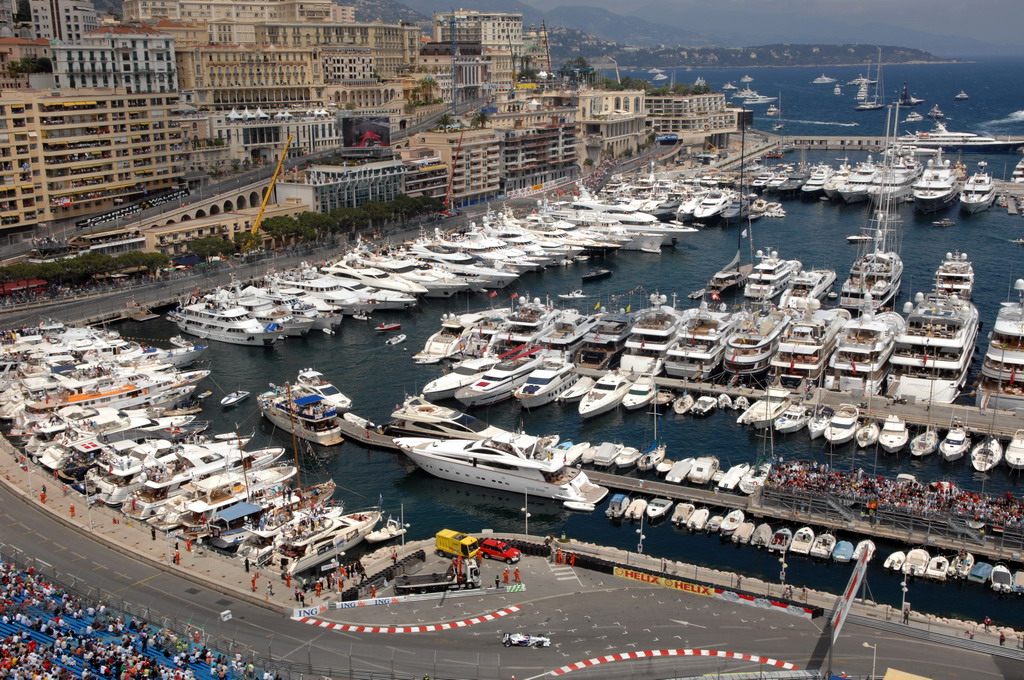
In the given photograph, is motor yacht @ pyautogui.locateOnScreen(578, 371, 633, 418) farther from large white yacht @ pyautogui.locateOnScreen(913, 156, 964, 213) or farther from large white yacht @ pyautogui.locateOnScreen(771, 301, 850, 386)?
large white yacht @ pyautogui.locateOnScreen(913, 156, 964, 213)

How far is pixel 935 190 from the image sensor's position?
119062mm

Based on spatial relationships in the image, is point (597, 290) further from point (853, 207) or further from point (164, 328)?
point (853, 207)

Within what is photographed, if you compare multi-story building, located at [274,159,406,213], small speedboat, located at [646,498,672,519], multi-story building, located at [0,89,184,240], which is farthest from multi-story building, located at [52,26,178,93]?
small speedboat, located at [646,498,672,519]

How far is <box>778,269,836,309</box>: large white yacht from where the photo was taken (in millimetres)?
74431

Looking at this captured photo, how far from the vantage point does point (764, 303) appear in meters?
71.9

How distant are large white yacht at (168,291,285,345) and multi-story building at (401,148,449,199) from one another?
41910 millimetres

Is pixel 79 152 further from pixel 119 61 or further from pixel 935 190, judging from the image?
pixel 935 190

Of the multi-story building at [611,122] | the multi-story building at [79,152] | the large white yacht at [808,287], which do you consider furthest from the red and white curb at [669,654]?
the multi-story building at [611,122]

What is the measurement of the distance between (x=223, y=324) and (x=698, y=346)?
33.4 metres

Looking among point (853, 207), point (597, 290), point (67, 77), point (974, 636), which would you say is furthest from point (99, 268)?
point (853, 207)

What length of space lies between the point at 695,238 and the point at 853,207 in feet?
95.1

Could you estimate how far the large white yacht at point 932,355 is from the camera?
55.2 meters

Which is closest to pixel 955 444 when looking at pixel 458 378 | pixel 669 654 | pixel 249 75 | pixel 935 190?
pixel 669 654

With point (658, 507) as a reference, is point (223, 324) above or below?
above
